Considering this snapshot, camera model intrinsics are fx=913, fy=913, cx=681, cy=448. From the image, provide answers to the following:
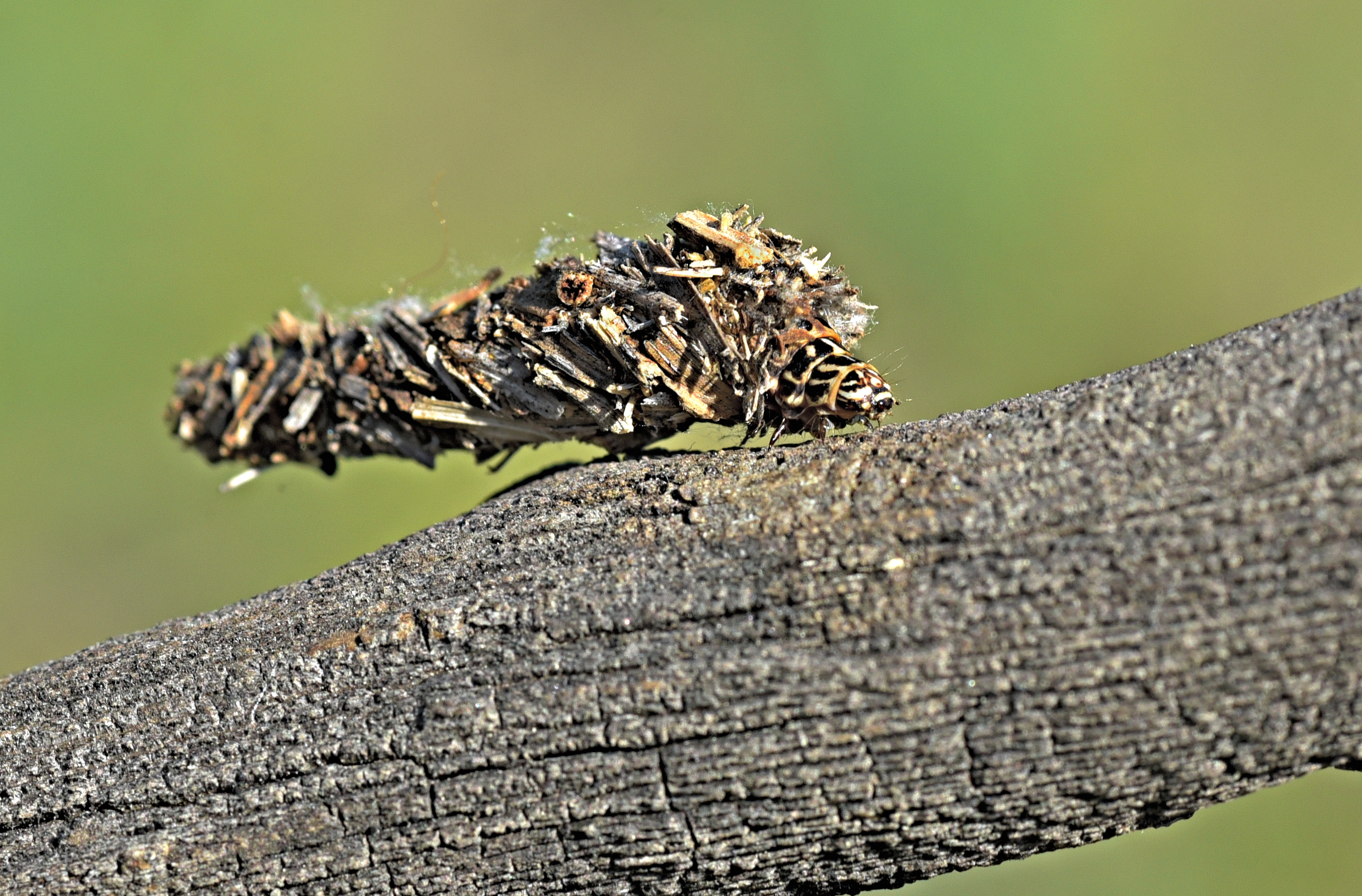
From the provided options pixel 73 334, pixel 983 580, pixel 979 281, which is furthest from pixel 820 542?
pixel 73 334

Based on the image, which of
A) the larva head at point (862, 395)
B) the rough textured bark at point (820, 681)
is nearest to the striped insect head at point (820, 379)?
the larva head at point (862, 395)

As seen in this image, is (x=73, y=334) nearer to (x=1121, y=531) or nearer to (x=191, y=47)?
(x=191, y=47)

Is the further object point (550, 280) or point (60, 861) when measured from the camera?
Answer: point (550, 280)

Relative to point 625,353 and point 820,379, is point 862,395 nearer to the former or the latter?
point 820,379

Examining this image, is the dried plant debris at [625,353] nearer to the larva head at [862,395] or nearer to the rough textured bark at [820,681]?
the larva head at [862,395]

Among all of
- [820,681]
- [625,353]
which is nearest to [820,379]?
[625,353]

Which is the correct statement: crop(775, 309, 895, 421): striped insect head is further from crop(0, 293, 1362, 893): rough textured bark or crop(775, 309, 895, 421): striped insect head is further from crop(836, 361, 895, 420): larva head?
crop(0, 293, 1362, 893): rough textured bark
